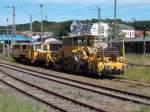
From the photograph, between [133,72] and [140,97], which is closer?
[140,97]

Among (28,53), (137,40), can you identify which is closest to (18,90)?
(28,53)

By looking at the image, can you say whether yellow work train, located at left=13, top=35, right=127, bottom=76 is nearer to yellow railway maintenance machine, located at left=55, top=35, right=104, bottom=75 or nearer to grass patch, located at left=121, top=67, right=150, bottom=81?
yellow railway maintenance machine, located at left=55, top=35, right=104, bottom=75

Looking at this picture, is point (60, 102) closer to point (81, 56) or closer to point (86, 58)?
point (86, 58)

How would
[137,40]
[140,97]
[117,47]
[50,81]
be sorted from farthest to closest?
[137,40], [117,47], [50,81], [140,97]

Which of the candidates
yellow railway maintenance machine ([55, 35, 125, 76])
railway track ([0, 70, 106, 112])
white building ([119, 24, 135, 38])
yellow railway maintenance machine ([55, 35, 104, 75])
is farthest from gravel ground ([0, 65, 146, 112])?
white building ([119, 24, 135, 38])

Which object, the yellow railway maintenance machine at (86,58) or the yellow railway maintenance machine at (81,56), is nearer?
the yellow railway maintenance machine at (86,58)

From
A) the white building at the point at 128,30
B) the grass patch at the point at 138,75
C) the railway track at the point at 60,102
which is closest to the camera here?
the railway track at the point at 60,102

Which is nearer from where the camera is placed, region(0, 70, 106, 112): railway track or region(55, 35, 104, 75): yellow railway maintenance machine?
region(0, 70, 106, 112): railway track

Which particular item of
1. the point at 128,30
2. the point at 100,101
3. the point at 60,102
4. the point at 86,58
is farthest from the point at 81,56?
the point at 128,30

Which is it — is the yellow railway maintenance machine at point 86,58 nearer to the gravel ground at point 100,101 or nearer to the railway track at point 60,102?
the gravel ground at point 100,101

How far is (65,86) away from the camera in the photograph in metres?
26.5

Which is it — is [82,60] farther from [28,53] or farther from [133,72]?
[28,53]

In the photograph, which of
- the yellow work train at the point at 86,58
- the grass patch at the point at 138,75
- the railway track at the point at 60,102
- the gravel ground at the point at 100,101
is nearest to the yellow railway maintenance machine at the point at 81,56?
the yellow work train at the point at 86,58

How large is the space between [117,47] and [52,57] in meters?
13.1
